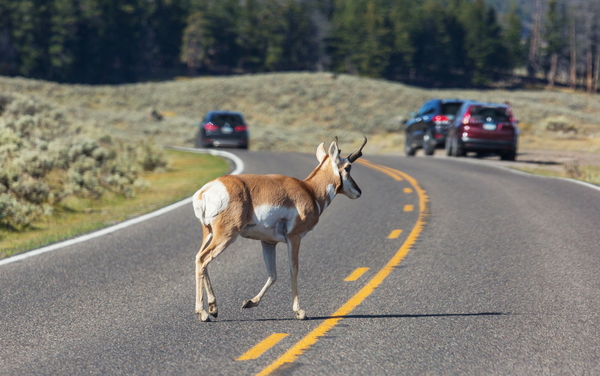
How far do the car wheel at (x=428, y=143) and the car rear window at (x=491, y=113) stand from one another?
13.2 feet

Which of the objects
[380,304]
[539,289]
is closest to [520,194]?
[539,289]

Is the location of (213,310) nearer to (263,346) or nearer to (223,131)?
(263,346)

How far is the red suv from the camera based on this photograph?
26.2 m

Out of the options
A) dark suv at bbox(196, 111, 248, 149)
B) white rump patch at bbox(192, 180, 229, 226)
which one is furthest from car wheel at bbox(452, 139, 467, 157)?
white rump patch at bbox(192, 180, 229, 226)

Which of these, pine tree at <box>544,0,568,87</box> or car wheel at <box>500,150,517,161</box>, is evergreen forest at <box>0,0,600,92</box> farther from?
car wheel at <box>500,150,517,161</box>

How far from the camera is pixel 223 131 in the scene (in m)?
35.2

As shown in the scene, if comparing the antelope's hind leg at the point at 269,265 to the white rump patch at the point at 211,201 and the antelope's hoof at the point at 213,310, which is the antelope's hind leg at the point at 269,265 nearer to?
the antelope's hoof at the point at 213,310

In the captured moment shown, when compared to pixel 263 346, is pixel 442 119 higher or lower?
higher

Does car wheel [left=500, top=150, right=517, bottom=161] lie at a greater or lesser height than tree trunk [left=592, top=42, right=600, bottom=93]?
lesser

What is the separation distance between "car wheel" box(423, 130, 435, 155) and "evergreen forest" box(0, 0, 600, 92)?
8400cm

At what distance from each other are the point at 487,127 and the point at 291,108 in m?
52.3

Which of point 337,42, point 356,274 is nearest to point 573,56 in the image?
point 337,42

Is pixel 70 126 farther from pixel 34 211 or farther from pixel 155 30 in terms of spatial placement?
pixel 155 30

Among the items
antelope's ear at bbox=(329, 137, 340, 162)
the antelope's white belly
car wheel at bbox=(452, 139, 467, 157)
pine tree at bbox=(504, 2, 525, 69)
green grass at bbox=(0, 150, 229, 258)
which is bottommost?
green grass at bbox=(0, 150, 229, 258)
